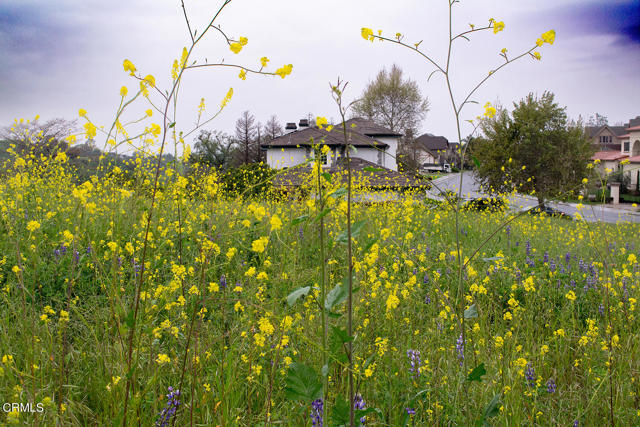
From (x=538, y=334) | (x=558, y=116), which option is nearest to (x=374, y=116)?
(x=558, y=116)

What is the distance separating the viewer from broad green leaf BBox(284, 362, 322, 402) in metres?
1.01

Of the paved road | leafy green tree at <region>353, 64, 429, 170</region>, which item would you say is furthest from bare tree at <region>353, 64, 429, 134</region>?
the paved road

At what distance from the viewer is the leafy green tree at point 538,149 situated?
19.0 meters

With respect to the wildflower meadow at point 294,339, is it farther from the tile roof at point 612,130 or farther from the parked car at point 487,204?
the tile roof at point 612,130

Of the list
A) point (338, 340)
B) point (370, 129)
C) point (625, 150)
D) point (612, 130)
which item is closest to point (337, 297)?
point (338, 340)

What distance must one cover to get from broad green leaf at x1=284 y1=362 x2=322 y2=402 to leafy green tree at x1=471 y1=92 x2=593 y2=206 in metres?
19.7

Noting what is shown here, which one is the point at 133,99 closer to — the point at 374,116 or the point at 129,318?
the point at 129,318

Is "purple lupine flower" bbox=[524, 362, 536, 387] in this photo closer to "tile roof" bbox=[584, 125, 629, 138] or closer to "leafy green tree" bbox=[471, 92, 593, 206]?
"leafy green tree" bbox=[471, 92, 593, 206]

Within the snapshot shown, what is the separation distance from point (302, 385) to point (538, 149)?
21775 millimetres

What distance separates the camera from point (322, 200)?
104 centimetres

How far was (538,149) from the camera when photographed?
63.5ft

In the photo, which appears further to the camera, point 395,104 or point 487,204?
point 395,104
